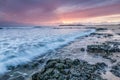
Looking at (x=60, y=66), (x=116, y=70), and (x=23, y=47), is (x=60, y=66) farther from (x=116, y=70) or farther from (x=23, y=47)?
(x=23, y=47)

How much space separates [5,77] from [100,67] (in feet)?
12.3

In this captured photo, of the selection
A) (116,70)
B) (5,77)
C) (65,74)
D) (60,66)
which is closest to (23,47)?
(5,77)

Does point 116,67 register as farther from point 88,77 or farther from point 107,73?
point 88,77

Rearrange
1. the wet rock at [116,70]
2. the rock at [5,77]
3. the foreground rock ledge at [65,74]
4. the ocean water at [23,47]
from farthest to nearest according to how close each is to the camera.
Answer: the ocean water at [23,47] → the wet rock at [116,70] → the rock at [5,77] → the foreground rock ledge at [65,74]

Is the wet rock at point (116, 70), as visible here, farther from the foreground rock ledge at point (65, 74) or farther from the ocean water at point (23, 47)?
the ocean water at point (23, 47)

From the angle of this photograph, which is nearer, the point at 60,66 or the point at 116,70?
the point at 60,66

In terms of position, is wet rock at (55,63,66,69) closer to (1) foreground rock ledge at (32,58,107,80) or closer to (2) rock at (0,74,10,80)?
(1) foreground rock ledge at (32,58,107,80)

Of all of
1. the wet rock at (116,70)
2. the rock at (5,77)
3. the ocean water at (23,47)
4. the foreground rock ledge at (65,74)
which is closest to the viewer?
the foreground rock ledge at (65,74)

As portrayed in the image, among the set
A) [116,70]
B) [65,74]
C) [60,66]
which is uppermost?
[60,66]

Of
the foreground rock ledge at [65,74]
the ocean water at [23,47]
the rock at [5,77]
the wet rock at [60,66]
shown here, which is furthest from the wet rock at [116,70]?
the ocean water at [23,47]

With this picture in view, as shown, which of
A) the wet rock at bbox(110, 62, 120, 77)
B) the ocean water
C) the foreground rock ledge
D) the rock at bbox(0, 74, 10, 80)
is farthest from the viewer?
the ocean water

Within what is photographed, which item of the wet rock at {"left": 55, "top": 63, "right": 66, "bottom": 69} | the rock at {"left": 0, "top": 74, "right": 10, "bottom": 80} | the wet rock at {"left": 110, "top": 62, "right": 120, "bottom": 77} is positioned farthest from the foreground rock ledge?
the rock at {"left": 0, "top": 74, "right": 10, "bottom": 80}

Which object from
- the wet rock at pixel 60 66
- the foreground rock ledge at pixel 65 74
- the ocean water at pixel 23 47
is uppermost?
the wet rock at pixel 60 66

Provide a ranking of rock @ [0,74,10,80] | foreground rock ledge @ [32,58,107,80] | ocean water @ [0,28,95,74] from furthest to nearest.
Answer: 1. ocean water @ [0,28,95,74]
2. rock @ [0,74,10,80]
3. foreground rock ledge @ [32,58,107,80]
